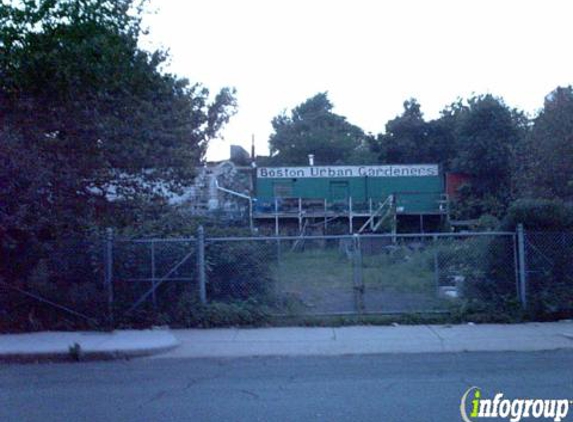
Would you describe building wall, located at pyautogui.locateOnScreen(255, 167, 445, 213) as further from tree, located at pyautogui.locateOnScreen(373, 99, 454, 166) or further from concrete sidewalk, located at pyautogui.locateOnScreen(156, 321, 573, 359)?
concrete sidewalk, located at pyautogui.locateOnScreen(156, 321, 573, 359)

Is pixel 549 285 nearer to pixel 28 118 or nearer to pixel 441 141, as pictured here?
pixel 28 118

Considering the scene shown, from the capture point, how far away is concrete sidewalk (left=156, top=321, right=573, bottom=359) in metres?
12.1

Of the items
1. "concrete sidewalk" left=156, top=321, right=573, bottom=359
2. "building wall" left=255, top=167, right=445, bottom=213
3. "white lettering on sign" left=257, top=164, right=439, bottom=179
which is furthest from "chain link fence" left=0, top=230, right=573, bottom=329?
"white lettering on sign" left=257, top=164, right=439, bottom=179

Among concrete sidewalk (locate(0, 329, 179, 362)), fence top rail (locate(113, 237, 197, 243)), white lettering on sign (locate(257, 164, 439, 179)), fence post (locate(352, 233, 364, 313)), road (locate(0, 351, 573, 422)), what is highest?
white lettering on sign (locate(257, 164, 439, 179))

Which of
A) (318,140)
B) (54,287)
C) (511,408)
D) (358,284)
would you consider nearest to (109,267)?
(54,287)

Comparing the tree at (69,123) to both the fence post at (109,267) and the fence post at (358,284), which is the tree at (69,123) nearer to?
the fence post at (109,267)

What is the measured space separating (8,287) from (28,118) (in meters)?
3.47

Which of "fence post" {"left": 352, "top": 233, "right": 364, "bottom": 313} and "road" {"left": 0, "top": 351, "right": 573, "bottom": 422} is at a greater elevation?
"fence post" {"left": 352, "top": 233, "right": 364, "bottom": 313}

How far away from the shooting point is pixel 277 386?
9.44 metres

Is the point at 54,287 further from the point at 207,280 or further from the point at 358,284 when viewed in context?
the point at 358,284

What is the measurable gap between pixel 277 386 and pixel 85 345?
14.0 ft

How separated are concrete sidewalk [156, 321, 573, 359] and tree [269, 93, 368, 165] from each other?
4950 centimetres

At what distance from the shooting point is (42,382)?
1013 centimetres

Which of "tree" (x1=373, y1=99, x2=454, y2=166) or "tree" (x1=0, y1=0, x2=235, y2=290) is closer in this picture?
"tree" (x1=0, y1=0, x2=235, y2=290)
